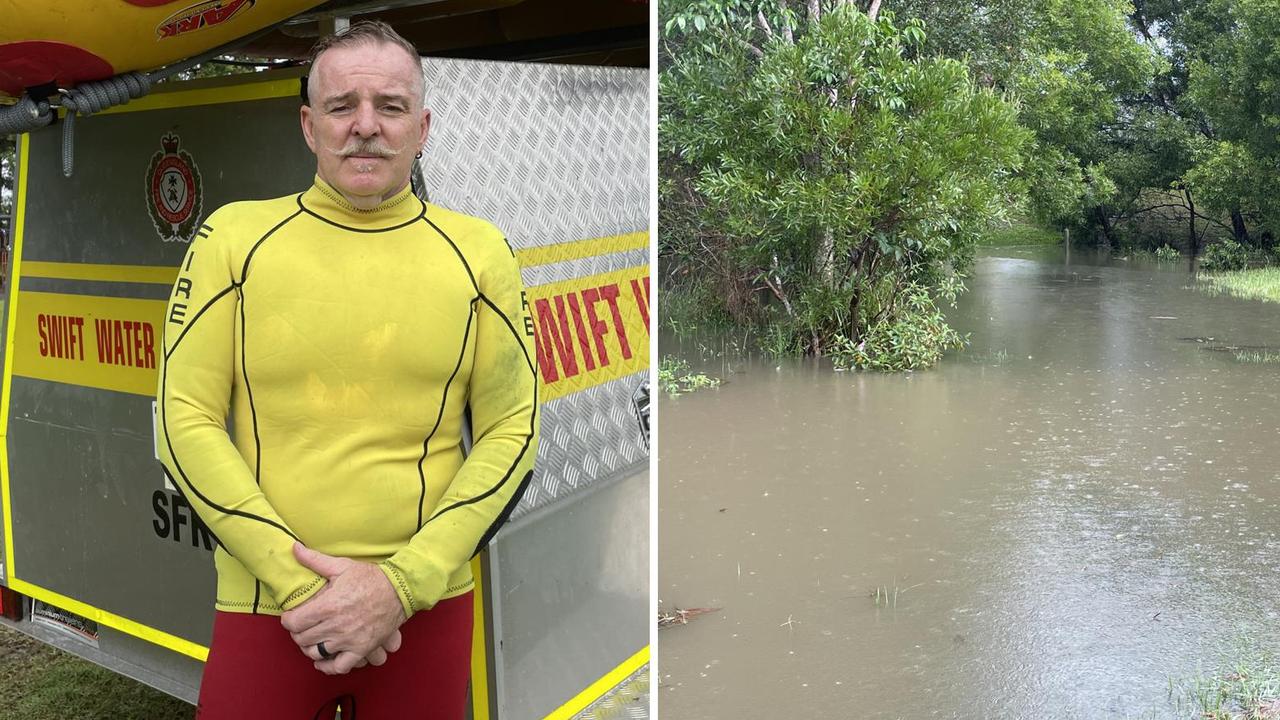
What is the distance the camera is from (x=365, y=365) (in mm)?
1705

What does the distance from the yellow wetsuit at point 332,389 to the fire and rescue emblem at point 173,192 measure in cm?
78

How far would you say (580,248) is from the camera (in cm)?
254

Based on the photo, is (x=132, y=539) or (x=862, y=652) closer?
(x=132, y=539)

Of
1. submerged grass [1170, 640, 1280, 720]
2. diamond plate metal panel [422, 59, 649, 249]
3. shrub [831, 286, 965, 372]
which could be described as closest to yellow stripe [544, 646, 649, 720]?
diamond plate metal panel [422, 59, 649, 249]

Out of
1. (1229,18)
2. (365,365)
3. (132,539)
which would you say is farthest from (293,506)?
(1229,18)

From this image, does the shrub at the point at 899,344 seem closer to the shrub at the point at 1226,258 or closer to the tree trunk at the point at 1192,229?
the shrub at the point at 1226,258

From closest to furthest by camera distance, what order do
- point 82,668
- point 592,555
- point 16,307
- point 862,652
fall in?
point 592,555 < point 16,307 < point 82,668 < point 862,652

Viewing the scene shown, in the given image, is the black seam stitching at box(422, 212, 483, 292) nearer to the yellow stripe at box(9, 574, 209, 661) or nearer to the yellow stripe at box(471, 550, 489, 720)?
the yellow stripe at box(471, 550, 489, 720)

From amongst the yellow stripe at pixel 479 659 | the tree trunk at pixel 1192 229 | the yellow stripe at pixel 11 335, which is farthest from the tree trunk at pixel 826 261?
the tree trunk at pixel 1192 229

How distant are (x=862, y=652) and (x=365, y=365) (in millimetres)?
3327

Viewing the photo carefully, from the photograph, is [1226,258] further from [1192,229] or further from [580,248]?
[580,248]

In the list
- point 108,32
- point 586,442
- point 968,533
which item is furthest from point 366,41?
point 968,533

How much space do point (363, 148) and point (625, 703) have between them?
1543 millimetres

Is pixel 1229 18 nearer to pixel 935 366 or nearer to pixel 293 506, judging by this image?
pixel 935 366
